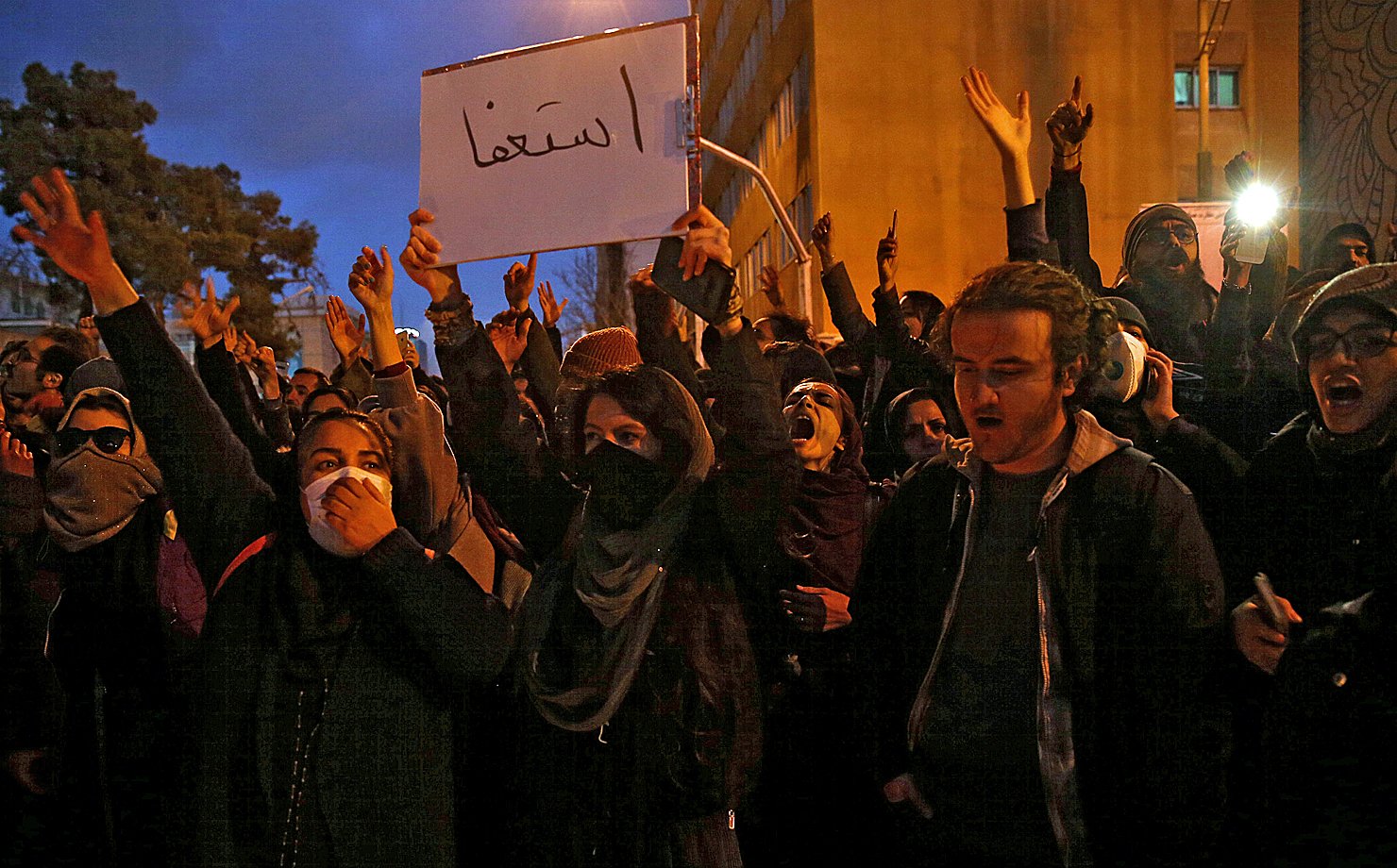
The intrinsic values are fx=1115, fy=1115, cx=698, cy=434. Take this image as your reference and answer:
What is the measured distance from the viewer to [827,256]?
5.22m

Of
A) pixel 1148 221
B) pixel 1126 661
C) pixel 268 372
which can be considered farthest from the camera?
pixel 268 372

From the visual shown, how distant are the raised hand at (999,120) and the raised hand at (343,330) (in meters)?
2.52

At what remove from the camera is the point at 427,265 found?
10.4 feet

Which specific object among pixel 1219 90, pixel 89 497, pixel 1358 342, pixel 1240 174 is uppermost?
pixel 1219 90

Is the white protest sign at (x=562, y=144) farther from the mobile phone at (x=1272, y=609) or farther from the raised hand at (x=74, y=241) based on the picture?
the mobile phone at (x=1272, y=609)

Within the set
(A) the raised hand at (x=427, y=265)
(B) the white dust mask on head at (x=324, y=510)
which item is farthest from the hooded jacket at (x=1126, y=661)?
(A) the raised hand at (x=427, y=265)

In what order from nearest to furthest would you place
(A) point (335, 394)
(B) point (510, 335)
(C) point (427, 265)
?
(C) point (427, 265), (A) point (335, 394), (B) point (510, 335)

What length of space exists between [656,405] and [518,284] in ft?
4.00

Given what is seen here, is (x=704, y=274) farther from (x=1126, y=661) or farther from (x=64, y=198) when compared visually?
(x=64, y=198)

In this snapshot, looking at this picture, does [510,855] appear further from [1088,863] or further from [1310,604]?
[1310,604]

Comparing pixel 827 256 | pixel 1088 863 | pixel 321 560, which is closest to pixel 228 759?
pixel 321 560

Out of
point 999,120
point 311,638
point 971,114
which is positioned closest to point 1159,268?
point 999,120

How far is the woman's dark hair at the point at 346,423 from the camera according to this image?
268cm

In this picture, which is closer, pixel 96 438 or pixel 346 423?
pixel 346 423
